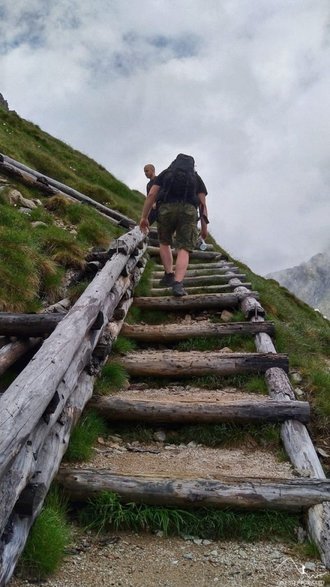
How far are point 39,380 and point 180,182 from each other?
5.31 meters

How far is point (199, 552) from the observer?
3115 mm

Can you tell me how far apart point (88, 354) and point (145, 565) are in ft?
7.01

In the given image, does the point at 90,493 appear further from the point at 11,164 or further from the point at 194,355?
the point at 11,164

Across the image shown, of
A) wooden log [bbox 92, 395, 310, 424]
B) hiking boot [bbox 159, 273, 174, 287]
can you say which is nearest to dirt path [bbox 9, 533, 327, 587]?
wooden log [bbox 92, 395, 310, 424]

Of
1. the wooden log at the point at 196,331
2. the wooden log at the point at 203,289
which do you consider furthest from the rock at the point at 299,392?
the wooden log at the point at 203,289

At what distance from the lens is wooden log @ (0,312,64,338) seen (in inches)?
187

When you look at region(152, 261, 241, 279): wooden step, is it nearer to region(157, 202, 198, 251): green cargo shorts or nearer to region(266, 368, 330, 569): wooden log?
region(157, 202, 198, 251): green cargo shorts

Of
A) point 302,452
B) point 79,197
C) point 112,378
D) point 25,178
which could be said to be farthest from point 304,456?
point 79,197

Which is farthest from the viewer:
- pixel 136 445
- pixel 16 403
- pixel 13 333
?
pixel 13 333

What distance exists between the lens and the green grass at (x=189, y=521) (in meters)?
3.27

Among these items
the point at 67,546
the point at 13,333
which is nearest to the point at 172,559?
the point at 67,546

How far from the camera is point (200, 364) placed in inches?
Result: 222

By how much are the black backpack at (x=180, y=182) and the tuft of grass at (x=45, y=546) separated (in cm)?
572

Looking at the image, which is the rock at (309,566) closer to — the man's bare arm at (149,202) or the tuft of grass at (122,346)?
the tuft of grass at (122,346)
